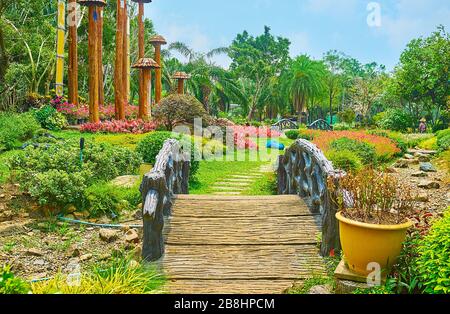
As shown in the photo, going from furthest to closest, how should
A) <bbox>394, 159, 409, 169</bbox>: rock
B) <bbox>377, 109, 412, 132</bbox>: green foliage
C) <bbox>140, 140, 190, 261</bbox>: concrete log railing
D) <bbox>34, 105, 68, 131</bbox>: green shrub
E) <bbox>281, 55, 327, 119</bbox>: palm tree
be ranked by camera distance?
<bbox>281, 55, 327, 119</bbox>: palm tree
<bbox>377, 109, 412, 132</bbox>: green foliage
<bbox>34, 105, 68, 131</bbox>: green shrub
<bbox>394, 159, 409, 169</bbox>: rock
<bbox>140, 140, 190, 261</bbox>: concrete log railing

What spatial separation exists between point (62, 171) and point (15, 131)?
20.3 feet

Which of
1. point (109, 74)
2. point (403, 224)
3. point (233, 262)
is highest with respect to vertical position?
point (109, 74)

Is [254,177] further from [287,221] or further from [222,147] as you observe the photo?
[287,221]

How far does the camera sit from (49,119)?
15.6 m

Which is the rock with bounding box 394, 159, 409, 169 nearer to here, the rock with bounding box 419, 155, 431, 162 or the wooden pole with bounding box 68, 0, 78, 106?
the rock with bounding box 419, 155, 431, 162

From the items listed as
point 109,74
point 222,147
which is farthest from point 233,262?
point 109,74

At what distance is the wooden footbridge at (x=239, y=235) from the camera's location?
14.5ft

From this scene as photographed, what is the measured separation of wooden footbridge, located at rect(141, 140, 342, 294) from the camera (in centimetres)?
441

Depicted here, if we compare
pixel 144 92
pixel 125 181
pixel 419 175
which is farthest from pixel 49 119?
pixel 419 175

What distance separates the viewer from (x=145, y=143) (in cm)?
1003

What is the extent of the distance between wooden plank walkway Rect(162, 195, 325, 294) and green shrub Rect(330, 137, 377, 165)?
17.3ft

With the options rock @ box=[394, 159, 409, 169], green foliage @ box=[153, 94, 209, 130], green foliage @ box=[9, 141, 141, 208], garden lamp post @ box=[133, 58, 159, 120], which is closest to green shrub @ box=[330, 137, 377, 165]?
rock @ box=[394, 159, 409, 169]

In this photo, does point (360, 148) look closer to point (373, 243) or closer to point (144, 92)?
point (373, 243)

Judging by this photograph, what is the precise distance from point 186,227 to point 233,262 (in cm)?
90
